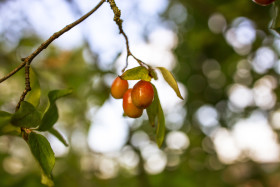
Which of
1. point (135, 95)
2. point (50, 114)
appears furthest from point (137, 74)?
point (50, 114)

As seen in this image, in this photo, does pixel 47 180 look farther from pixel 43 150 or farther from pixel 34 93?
pixel 34 93

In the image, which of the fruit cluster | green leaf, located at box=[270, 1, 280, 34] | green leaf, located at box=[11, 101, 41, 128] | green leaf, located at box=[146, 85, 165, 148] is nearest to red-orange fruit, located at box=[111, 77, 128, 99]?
the fruit cluster

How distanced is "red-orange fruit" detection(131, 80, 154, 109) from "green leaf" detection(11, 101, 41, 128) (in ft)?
0.72

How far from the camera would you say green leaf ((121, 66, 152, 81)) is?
0.62 m

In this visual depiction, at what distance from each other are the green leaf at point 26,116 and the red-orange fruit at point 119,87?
0.72 ft

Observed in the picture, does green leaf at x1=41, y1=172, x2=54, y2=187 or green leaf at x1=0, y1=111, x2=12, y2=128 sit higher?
green leaf at x1=0, y1=111, x2=12, y2=128

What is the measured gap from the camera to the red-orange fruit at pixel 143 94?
2.04 feet

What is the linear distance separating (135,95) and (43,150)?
23cm

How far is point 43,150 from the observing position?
0.58 metres

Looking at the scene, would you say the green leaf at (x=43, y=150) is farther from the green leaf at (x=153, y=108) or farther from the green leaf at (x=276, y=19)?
the green leaf at (x=276, y=19)

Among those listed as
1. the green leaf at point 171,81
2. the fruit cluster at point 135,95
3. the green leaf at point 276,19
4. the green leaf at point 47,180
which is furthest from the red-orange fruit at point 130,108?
the green leaf at point 276,19

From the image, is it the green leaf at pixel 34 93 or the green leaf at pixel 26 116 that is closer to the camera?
the green leaf at pixel 26 116

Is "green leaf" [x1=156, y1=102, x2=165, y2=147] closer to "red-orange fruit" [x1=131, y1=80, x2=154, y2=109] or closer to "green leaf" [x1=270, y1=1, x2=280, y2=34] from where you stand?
"red-orange fruit" [x1=131, y1=80, x2=154, y2=109]

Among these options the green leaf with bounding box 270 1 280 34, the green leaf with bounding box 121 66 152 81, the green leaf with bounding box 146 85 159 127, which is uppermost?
the green leaf with bounding box 270 1 280 34
